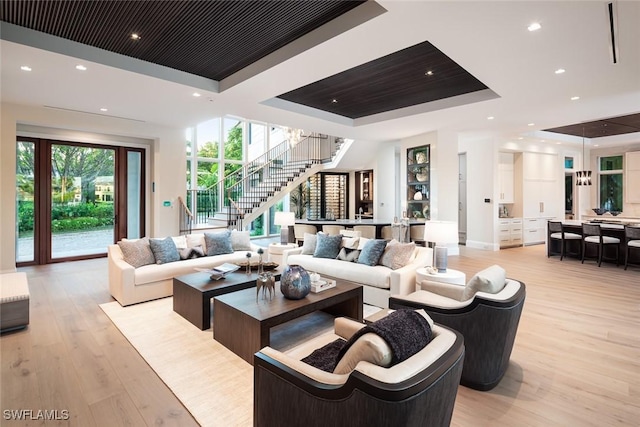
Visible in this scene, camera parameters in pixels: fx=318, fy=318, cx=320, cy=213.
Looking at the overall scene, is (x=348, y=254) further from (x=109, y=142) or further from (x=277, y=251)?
(x=109, y=142)

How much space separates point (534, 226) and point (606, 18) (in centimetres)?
849

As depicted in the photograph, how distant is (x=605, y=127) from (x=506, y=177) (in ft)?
9.21

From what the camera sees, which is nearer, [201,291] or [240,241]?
[201,291]

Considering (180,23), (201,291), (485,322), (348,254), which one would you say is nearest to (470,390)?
(485,322)

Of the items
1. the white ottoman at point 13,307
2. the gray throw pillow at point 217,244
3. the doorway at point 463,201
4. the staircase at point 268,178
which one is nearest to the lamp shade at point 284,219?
the gray throw pillow at point 217,244

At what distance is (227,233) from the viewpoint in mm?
5703

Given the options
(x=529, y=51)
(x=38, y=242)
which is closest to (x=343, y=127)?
(x=529, y=51)

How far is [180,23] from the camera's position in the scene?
3.59 meters

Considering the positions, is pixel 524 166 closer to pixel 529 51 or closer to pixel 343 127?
pixel 343 127

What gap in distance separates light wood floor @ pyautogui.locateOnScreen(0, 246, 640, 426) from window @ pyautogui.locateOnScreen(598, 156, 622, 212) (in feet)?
28.0

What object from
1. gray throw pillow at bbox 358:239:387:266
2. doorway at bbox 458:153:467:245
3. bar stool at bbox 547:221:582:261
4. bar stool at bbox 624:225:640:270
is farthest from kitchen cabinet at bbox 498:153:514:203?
gray throw pillow at bbox 358:239:387:266

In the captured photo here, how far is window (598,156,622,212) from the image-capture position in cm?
1105

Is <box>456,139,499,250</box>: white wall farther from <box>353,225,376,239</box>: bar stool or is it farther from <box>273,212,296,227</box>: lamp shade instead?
<box>273,212,296,227</box>: lamp shade

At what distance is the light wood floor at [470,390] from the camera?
2.20m
